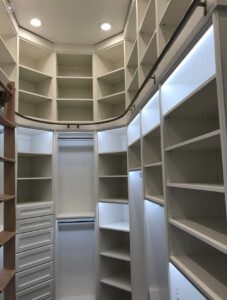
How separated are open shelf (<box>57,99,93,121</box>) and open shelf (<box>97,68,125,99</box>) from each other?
245 mm

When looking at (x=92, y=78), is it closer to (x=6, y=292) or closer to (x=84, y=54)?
(x=84, y=54)

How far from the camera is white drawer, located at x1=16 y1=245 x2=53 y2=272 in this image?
311 cm

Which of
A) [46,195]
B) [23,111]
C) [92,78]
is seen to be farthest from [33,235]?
[92,78]

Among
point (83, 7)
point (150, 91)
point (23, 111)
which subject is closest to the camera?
point (150, 91)


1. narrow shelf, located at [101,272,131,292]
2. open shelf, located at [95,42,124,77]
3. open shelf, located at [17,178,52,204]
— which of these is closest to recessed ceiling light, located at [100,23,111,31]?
open shelf, located at [95,42,124,77]

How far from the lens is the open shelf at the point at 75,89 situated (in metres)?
4.00

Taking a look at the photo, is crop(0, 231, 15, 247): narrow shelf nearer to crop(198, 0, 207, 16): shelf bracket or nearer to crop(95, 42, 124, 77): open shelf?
crop(198, 0, 207, 16): shelf bracket

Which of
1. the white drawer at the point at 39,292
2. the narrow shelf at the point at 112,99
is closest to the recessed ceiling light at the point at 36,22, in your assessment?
the narrow shelf at the point at 112,99

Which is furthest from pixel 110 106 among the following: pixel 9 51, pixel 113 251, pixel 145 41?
pixel 113 251

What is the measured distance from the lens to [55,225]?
3537 mm

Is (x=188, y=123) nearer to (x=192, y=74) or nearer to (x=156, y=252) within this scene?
(x=192, y=74)

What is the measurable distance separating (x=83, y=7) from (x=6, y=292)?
10.2 ft

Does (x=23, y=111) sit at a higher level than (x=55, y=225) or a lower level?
higher

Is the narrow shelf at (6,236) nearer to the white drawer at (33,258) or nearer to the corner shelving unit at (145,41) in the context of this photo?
the white drawer at (33,258)
